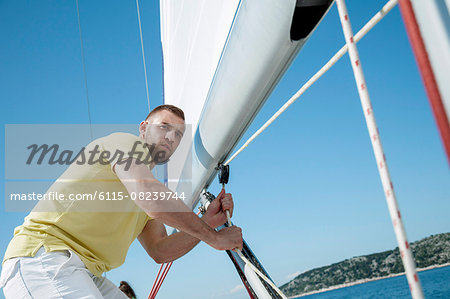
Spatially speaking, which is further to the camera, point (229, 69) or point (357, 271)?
point (357, 271)

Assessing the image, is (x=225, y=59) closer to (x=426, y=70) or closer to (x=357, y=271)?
(x=426, y=70)

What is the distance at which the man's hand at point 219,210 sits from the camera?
61.7 inches

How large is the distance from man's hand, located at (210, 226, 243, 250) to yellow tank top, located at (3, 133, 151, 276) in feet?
1.07

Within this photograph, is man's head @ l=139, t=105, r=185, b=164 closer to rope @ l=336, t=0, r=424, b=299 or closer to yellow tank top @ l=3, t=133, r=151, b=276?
yellow tank top @ l=3, t=133, r=151, b=276

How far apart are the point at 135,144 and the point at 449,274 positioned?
237ft

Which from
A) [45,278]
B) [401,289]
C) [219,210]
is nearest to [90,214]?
[45,278]

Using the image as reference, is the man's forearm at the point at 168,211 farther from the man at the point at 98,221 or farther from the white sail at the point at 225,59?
the white sail at the point at 225,59

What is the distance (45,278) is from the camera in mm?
1044

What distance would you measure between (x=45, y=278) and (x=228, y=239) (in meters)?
0.57

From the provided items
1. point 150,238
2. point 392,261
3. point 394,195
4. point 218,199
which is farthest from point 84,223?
point 392,261

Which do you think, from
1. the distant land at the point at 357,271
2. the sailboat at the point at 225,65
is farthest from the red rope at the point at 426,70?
the distant land at the point at 357,271

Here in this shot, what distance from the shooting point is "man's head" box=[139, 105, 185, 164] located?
133 cm

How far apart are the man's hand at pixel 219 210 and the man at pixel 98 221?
0.24 metres

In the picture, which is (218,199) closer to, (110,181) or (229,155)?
(229,155)
